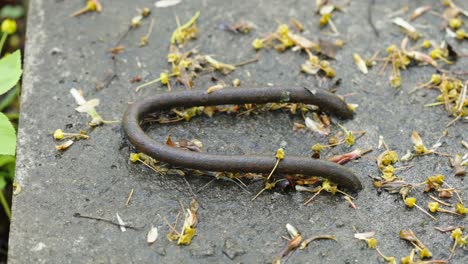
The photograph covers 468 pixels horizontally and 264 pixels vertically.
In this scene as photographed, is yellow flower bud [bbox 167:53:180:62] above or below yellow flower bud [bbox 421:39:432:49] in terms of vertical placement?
below

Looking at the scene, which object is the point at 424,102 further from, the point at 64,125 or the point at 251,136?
the point at 64,125

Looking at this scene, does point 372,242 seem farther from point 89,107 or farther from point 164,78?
point 89,107

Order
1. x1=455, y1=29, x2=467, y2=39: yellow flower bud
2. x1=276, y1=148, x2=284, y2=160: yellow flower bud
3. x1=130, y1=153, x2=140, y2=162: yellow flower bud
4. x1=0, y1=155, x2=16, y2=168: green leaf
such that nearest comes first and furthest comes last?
1. x1=276, y1=148, x2=284, y2=160: yellow flower bud
2. x1=130, y1=153, x2=140, y2=162: yellow flower bud
3. x1=0, y1=155, x2=16, y2=168: green leaf
4. x1=455, y1=29, x2=467, y2=39: yellow flower bud

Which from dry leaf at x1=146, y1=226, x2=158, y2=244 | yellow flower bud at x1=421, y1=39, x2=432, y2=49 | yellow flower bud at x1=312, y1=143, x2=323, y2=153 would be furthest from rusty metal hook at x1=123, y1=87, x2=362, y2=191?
yellow flower bud at x1=421, y1=39, x2=432, y2=49

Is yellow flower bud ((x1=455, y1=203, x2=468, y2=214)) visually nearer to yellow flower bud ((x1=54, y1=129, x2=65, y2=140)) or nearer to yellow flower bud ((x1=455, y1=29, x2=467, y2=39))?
yellow flower bud ((x1=455, y1=29, x2=467, y2=39))

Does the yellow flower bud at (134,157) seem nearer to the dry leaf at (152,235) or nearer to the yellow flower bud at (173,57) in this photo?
the dry leaf at (152,235)
